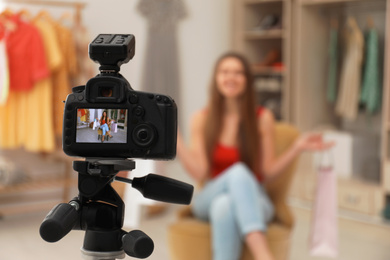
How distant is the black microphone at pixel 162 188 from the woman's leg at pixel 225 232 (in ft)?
4.73

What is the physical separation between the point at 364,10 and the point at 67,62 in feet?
6.70

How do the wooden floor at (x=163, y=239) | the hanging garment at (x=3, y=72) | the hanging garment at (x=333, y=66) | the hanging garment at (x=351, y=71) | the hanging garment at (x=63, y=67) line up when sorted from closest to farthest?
the wooden floor at (x=163, y=239)
the hanging garment at (x=3, y=72)
the hanging garment at (x=63, y=67)
the hanging garment at (x=351, y=71)
the hanging garment at (x=333, y=66)

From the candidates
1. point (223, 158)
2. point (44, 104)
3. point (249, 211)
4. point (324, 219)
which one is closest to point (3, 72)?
point (44, 104)

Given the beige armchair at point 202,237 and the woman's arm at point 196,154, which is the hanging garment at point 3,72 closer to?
the woman's arm at point 196,154

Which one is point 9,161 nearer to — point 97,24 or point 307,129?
point 97,24

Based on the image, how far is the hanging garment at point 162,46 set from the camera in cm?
394

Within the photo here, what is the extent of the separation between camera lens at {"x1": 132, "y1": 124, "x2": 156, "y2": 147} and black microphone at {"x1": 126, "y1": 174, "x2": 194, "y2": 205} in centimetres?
7

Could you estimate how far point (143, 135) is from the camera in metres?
A: 0.58

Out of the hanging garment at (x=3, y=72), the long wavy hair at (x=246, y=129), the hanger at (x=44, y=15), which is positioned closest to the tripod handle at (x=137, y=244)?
the long wavy hair at (x=246, y=129)

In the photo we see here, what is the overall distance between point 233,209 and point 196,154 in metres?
0.32

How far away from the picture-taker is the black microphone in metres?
0.63

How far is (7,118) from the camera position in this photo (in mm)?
3148

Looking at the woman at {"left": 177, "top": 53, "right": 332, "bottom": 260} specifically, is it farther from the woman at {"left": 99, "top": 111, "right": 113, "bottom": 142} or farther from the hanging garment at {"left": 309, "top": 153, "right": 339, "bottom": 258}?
the woman at {"left": 99, "top": 111, "right": 113, "bottom": 142}

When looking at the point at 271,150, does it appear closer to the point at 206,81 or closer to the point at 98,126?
the point at 98,126
